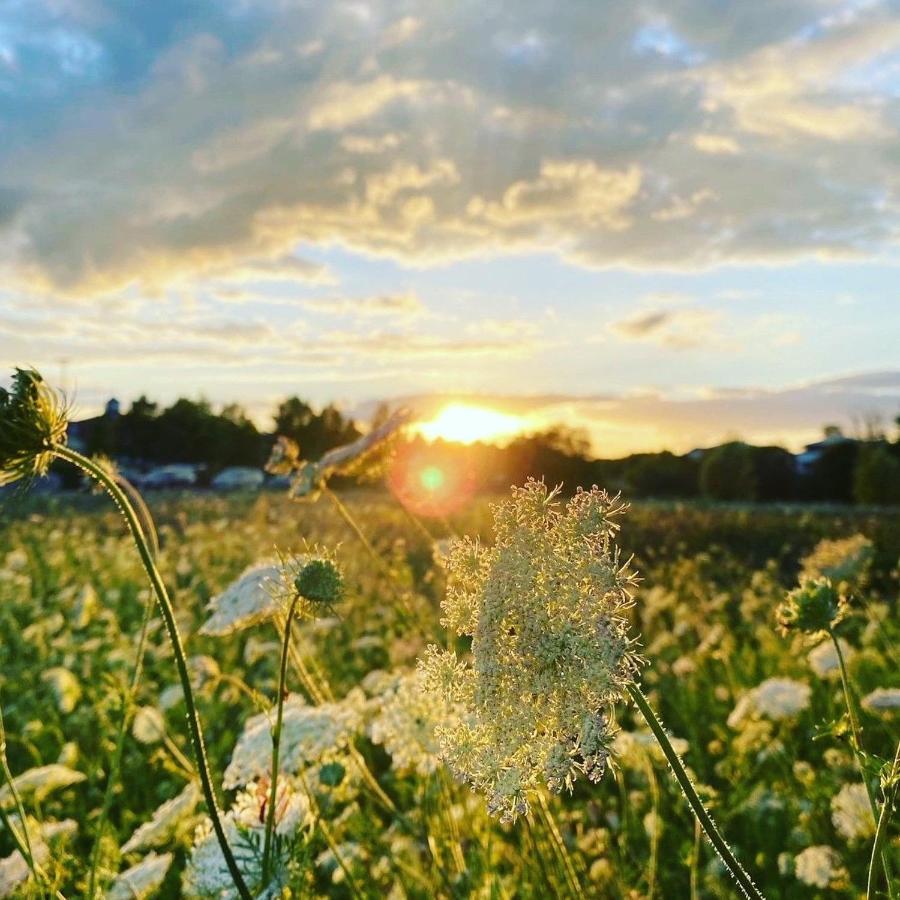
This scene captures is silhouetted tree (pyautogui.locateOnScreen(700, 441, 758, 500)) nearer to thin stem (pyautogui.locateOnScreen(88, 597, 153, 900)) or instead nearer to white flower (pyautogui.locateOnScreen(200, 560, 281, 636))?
white flower (pyautogui.locateOnScreen(200, 560, 281, 636))

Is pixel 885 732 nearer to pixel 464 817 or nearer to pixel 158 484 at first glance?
pixel 464 817

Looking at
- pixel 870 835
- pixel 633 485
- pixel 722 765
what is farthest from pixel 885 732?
pixel 633 485

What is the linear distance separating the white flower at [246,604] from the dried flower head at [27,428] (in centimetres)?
76

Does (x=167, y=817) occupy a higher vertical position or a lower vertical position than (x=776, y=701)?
lower

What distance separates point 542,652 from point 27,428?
131 centimetres

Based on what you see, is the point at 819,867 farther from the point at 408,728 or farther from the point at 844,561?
the point at 408,728

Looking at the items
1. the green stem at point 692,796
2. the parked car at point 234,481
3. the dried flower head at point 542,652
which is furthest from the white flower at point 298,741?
the parked car at point 234,481

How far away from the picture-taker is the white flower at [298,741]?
2955 millimetres

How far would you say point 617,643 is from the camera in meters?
1.42

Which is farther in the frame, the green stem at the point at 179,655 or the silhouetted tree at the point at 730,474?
the silhouetted tree at the point at 730,474

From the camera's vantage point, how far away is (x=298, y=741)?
2998mm

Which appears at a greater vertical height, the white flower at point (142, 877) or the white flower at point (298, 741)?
the white flower at point (298, 741)

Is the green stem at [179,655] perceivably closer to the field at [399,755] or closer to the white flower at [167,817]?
the field at [399,755]

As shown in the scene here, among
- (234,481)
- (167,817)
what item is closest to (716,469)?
(234,481)
